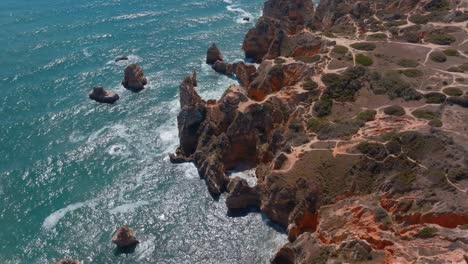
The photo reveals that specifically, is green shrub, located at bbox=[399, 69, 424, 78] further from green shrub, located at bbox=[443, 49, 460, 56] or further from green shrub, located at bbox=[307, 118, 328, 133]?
green shrub, located at bbox=[307, 118, 328, 133]

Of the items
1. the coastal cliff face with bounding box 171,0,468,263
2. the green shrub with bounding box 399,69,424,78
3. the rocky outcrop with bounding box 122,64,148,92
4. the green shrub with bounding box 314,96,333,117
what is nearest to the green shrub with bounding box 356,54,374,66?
the coastal cliff face with bounding box 171,0,468,263

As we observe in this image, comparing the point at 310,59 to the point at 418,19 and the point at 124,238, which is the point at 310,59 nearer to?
the point at 418,19

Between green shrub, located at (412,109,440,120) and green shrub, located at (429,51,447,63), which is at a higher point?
green shrub, located at (429,51,447,63)

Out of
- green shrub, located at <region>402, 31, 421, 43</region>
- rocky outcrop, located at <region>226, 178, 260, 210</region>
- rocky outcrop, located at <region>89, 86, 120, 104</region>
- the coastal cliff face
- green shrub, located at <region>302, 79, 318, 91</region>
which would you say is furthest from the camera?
rocky outcrop, located at <region>89, 86, 120, 104</region>

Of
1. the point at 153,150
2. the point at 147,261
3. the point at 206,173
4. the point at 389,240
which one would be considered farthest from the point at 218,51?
the point at 389,240

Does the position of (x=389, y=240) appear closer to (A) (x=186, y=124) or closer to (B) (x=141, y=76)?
(A) (x=186, y=124)

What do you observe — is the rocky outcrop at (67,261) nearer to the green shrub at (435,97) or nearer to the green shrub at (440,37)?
the green shrub at (435,97)
